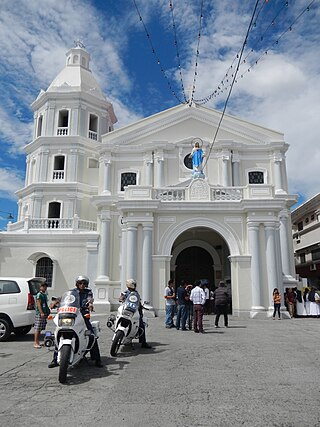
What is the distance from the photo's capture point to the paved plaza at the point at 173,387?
4121 mm

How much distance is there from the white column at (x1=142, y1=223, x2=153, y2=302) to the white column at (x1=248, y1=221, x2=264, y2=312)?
4.26 metres

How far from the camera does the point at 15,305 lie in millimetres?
9992

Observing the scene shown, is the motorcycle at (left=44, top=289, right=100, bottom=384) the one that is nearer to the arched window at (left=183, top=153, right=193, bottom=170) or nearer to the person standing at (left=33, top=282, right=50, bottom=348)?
the person standing at (left=33, top=282, right=50, bottom=348)

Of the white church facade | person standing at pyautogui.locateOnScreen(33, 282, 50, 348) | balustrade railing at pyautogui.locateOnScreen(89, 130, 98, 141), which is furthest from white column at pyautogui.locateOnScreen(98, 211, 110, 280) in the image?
person standing at pyautogui.locateOnScreen(33, 282, 50, 348)

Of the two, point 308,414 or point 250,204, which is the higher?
point 250,204

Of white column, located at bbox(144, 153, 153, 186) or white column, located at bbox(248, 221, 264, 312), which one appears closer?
white column, located at bbox(248, 221, 264, 312)

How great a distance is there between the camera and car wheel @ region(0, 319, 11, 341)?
9.84m

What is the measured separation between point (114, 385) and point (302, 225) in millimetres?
31946

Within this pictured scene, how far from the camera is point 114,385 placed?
5469 millimetres

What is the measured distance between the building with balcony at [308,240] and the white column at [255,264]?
51.5ft

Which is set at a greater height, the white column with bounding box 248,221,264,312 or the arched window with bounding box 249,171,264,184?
the arched window with bounding box 249,171,264,184

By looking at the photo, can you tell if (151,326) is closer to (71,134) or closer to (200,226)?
(200,226)

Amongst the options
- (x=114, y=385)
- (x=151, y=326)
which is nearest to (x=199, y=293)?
(x=151, y=326)

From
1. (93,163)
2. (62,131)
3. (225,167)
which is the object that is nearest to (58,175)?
(93,163)
